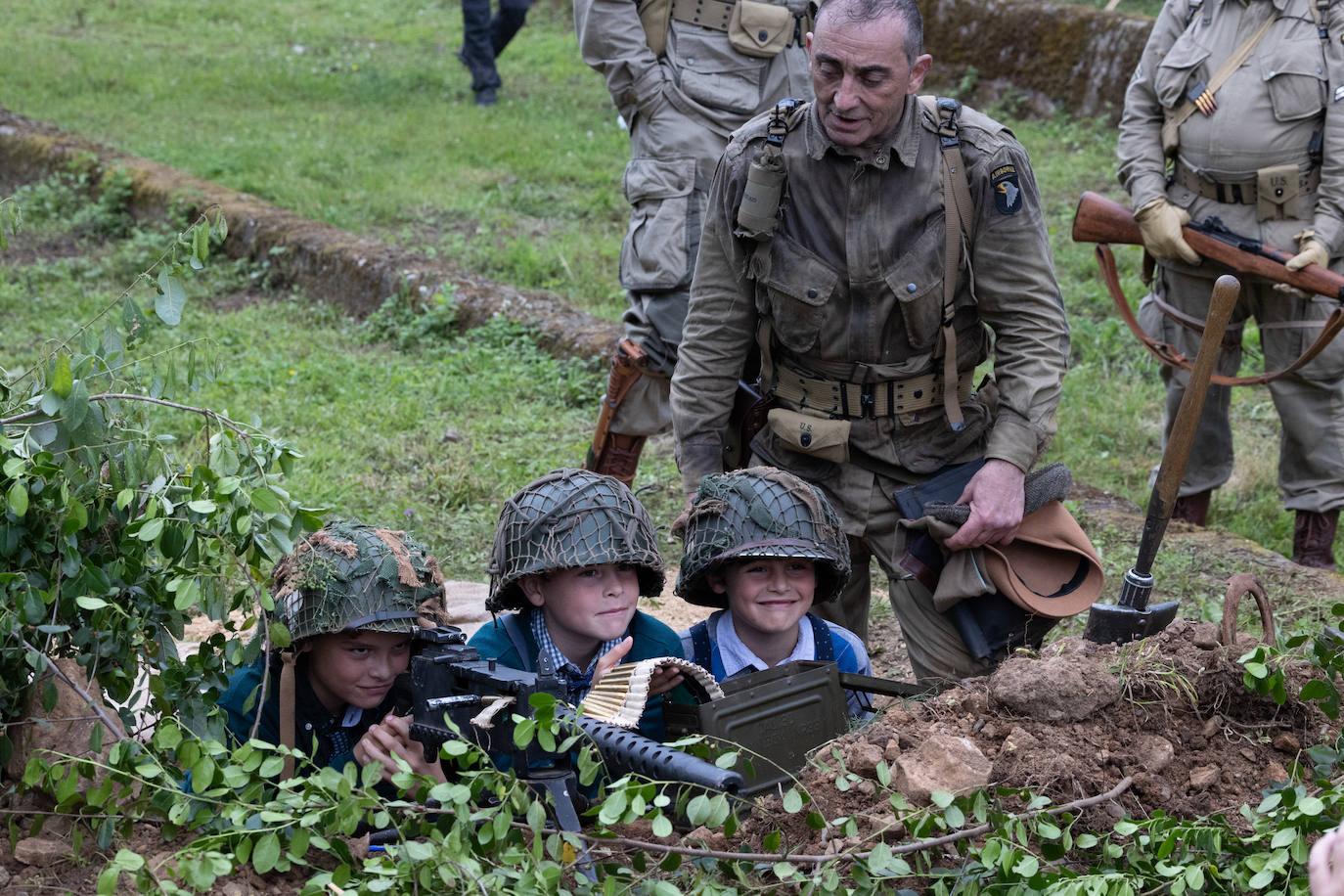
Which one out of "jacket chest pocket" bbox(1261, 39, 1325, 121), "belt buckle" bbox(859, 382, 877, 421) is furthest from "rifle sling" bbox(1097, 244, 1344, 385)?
"belt buckle" bbox(859, 382, 877, 421)

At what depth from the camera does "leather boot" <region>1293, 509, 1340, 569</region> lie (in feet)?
18.5

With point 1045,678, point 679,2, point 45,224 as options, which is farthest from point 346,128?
point 1045,678

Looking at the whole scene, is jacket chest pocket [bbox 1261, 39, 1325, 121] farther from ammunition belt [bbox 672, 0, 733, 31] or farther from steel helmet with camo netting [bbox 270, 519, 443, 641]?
steel helmet with camo netting [bbox 270, 519, 443, 641]

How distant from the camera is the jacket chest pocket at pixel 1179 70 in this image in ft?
18.2

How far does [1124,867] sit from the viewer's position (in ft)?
7.96

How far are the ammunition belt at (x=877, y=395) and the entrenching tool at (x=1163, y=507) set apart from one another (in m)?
0.59

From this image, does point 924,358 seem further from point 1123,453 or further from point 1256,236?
point 1123,453

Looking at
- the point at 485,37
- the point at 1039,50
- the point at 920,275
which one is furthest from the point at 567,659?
the point at 485,37

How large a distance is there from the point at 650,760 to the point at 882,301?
1.69 metres

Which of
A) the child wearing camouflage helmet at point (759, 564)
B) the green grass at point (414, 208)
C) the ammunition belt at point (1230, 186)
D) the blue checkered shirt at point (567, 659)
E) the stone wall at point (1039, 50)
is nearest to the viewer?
the blue checkered shirt at point (567, 659)

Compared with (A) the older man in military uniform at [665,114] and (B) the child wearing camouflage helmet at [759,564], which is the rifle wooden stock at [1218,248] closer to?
(A) the older man in military uniform at [665,114]

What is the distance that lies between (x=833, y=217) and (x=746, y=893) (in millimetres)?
1929

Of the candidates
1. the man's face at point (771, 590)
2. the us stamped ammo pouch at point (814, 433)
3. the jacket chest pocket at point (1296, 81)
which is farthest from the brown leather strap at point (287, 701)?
the jacket chest pocket at point (1296, 81)

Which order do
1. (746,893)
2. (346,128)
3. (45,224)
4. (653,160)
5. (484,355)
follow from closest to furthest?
(746,893), (653,160), (484,355), (45,224), (346,128)
